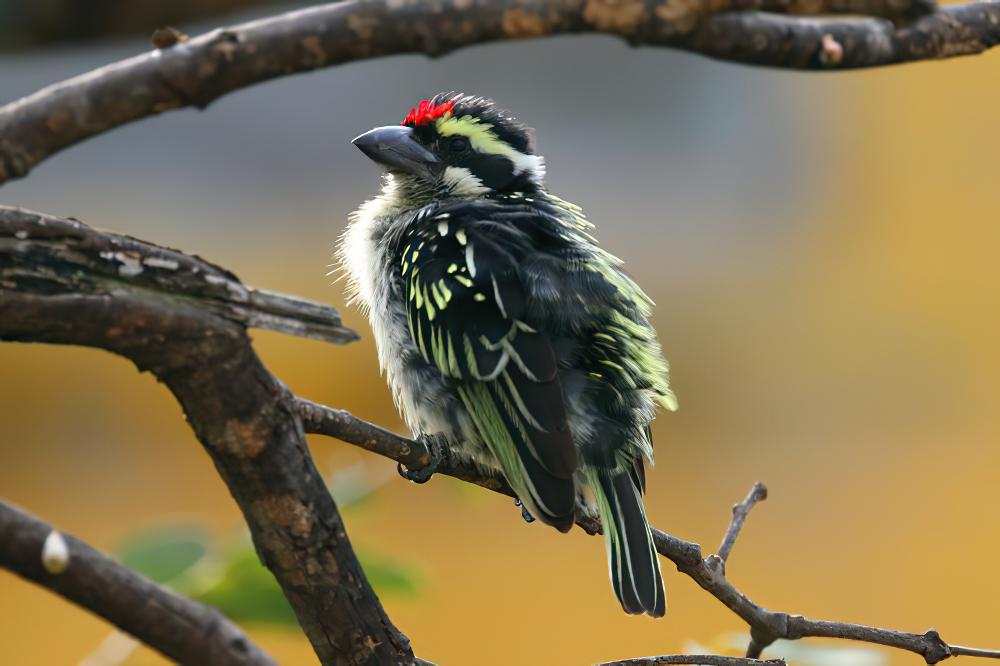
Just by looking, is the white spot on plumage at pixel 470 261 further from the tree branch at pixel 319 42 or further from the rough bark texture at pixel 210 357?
the rough bark texture at pixel 210 357

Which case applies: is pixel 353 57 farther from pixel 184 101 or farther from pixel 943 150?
pixel 943 150

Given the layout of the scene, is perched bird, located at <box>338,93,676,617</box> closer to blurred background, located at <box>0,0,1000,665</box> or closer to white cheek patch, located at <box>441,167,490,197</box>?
white cheek patch, located at <box>441,167,490,197</box>

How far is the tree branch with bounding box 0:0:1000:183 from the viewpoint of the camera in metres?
1.22

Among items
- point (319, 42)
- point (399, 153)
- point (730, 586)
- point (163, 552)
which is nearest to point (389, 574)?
point (163, 552)

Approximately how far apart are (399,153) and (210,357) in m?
1.06

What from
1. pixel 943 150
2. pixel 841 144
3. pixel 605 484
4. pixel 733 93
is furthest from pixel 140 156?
pixel 605 484

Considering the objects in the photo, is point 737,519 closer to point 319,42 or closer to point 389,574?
point 389,574

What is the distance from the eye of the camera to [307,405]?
3.71 ft

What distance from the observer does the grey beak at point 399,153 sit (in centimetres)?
196

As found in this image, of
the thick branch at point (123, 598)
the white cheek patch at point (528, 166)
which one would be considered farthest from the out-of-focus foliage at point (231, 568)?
the white cheek patch at point (528, 166)

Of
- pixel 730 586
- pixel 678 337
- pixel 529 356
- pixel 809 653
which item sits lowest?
pixel 678 337

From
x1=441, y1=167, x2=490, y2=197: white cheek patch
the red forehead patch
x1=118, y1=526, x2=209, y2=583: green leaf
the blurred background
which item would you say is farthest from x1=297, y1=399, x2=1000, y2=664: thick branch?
the blurred background

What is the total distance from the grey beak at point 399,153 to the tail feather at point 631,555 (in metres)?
0.70

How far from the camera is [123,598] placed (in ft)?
2.72
